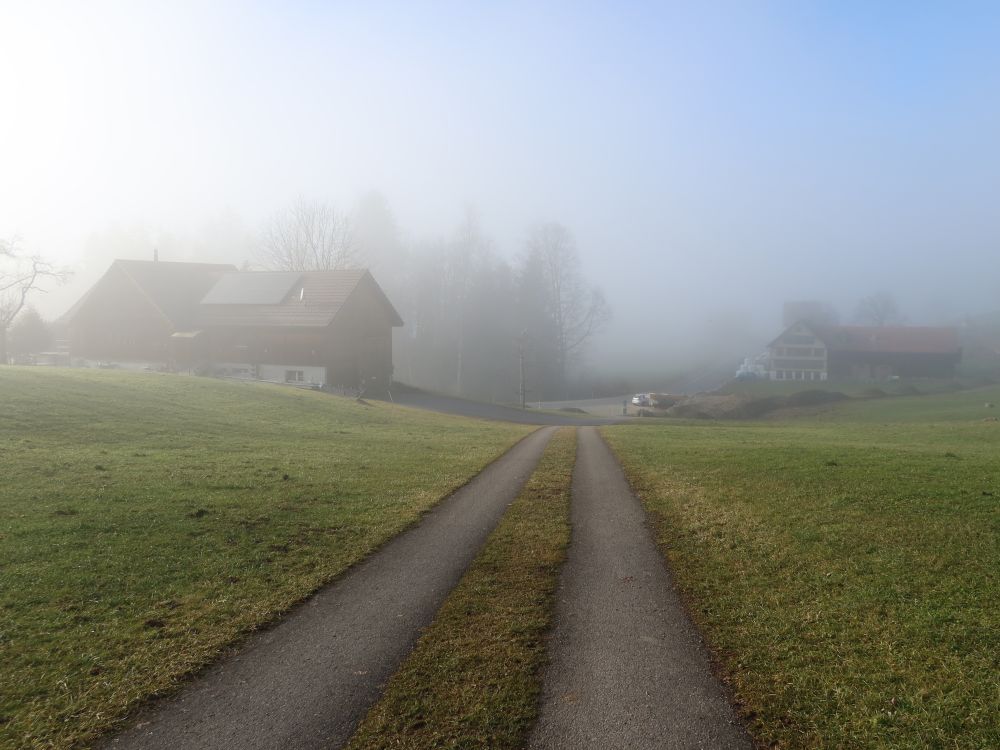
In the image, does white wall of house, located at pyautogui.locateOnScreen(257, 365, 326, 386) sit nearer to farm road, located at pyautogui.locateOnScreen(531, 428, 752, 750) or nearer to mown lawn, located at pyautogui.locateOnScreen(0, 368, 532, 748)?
mown lawn, located at pyautogui.locateOnScreen(0, 368, 532, 748)

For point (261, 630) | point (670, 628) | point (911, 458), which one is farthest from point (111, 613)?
point (911, 458)

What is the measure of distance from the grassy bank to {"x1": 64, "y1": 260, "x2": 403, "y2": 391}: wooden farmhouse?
Result: 4683cm

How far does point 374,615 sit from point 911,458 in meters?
16.7

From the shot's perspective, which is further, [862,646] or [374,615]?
[374,615]

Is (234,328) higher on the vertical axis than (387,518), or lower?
higher

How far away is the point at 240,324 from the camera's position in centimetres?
5597

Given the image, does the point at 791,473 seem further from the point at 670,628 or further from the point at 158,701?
the point at 158,701

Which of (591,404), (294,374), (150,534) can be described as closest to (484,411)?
(294,374)

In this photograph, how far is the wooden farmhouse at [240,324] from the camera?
54.6 m

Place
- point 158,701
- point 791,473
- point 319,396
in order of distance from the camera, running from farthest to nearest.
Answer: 1. point 319,396
2. point 791,473
3. point 158,701

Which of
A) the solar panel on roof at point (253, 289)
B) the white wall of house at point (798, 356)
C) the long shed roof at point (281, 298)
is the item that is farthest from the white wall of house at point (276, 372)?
the white wall of house at point (798, 356)

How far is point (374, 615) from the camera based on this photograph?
7.11 meters

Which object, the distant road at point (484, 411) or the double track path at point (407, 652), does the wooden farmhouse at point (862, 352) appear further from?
the double track path at point (407, 652)

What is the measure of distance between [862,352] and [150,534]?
368ft
